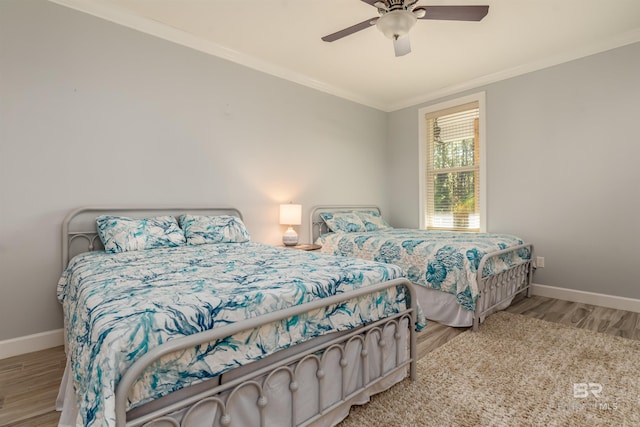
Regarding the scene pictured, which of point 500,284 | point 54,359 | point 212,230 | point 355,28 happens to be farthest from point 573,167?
point 54,359

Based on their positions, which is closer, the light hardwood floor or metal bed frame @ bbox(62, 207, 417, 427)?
metal bed frame @ bbox(62, 207, 417, 427)

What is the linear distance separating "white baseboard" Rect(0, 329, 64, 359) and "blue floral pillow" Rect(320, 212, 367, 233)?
262 cm

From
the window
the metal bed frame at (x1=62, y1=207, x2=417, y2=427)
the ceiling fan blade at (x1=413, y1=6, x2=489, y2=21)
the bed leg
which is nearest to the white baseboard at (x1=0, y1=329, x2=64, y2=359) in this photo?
the metal bed frame at (x1=62, y1=207, x2=417, y2=427)

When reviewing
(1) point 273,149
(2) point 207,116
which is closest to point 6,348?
(2) point 207,116

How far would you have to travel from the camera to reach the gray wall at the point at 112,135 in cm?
215

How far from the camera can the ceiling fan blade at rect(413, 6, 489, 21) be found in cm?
201

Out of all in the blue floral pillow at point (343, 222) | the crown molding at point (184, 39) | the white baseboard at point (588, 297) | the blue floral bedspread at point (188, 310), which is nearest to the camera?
the blue floral bedspread at point (188, 310)

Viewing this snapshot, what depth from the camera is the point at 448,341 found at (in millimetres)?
2311

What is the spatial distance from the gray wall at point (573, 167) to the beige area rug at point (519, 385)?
1.07 m

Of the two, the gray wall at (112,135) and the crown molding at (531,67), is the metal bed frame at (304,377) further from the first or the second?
the crown molding at (531,67)

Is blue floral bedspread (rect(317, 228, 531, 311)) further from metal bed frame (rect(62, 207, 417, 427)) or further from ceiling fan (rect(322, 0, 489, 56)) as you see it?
ceiling fan (rect(322, 0, 489, 56))

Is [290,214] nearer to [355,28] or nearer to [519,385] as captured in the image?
[355,28]

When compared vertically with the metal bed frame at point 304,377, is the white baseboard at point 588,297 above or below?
below

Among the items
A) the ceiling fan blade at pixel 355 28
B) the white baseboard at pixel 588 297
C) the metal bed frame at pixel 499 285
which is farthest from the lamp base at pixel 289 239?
the white baseboard at pixel 588 297
